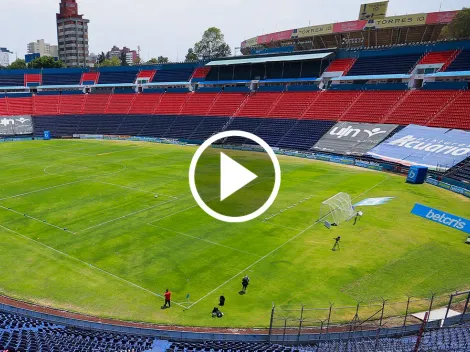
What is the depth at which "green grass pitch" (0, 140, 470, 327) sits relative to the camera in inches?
779

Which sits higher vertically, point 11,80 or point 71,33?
point 71,33

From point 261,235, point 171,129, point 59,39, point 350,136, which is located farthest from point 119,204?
point 59,39

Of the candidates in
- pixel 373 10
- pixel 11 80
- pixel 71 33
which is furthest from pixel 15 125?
pixel 71 33

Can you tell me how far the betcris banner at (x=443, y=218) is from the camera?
2695 cm

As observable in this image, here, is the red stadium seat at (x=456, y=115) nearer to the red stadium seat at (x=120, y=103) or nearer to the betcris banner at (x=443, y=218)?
the betcris banner at (x=443, y=218)

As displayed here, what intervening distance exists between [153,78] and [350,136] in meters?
60.8

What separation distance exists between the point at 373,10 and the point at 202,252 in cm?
9995

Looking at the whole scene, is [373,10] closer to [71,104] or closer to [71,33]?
[71,104]

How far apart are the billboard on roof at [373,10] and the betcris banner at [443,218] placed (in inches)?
3277

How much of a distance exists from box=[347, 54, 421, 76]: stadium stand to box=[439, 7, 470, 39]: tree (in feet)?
62.7

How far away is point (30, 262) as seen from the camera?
23.8 m

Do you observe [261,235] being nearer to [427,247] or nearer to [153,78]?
[427,247]

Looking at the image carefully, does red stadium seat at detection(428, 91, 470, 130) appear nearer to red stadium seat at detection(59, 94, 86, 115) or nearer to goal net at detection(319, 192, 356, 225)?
goal net at detection(319, 192, 356, 225)

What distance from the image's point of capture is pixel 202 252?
25125 mm
